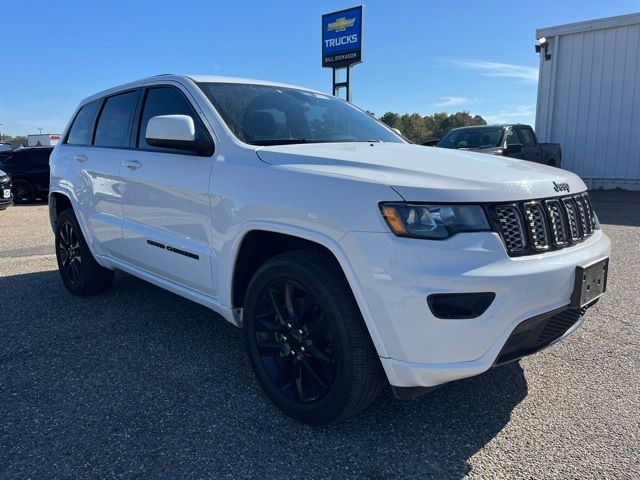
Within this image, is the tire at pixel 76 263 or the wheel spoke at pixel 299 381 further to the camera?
the tire at pixel 76 263

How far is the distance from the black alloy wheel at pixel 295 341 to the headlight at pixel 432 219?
560 mm

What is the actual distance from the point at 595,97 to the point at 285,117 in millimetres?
14088

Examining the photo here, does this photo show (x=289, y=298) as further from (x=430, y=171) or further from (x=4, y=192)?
(x=4, y=192)

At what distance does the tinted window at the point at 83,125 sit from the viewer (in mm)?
4668

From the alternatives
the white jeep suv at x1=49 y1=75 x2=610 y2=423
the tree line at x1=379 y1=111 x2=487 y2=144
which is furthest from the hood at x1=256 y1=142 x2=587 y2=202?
the tree line at x1=379 y1=111 x2=487 y2=144

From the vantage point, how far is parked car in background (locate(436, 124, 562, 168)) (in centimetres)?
1081

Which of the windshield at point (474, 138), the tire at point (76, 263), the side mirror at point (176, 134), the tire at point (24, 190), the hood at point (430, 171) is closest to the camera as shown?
the hood at point (430, 171)

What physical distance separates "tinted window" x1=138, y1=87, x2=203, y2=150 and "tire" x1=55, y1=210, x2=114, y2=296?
4.52 ft

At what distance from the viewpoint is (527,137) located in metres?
12.2

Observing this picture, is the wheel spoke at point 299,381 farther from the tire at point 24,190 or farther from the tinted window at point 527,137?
the tire at point 24,190

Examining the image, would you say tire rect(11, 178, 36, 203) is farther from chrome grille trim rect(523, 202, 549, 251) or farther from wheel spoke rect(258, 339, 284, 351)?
chrome grille trim rect(523, 202, 549, 251)

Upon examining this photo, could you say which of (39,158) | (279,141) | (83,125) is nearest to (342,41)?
(39,158)

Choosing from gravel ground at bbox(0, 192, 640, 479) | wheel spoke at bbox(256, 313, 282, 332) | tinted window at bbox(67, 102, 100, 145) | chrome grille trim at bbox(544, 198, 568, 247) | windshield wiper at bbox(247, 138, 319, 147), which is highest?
tinted window at bbox(67, 102, 100, 145)

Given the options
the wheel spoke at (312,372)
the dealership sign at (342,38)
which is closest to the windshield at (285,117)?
the wheel spoke at (312,372)
